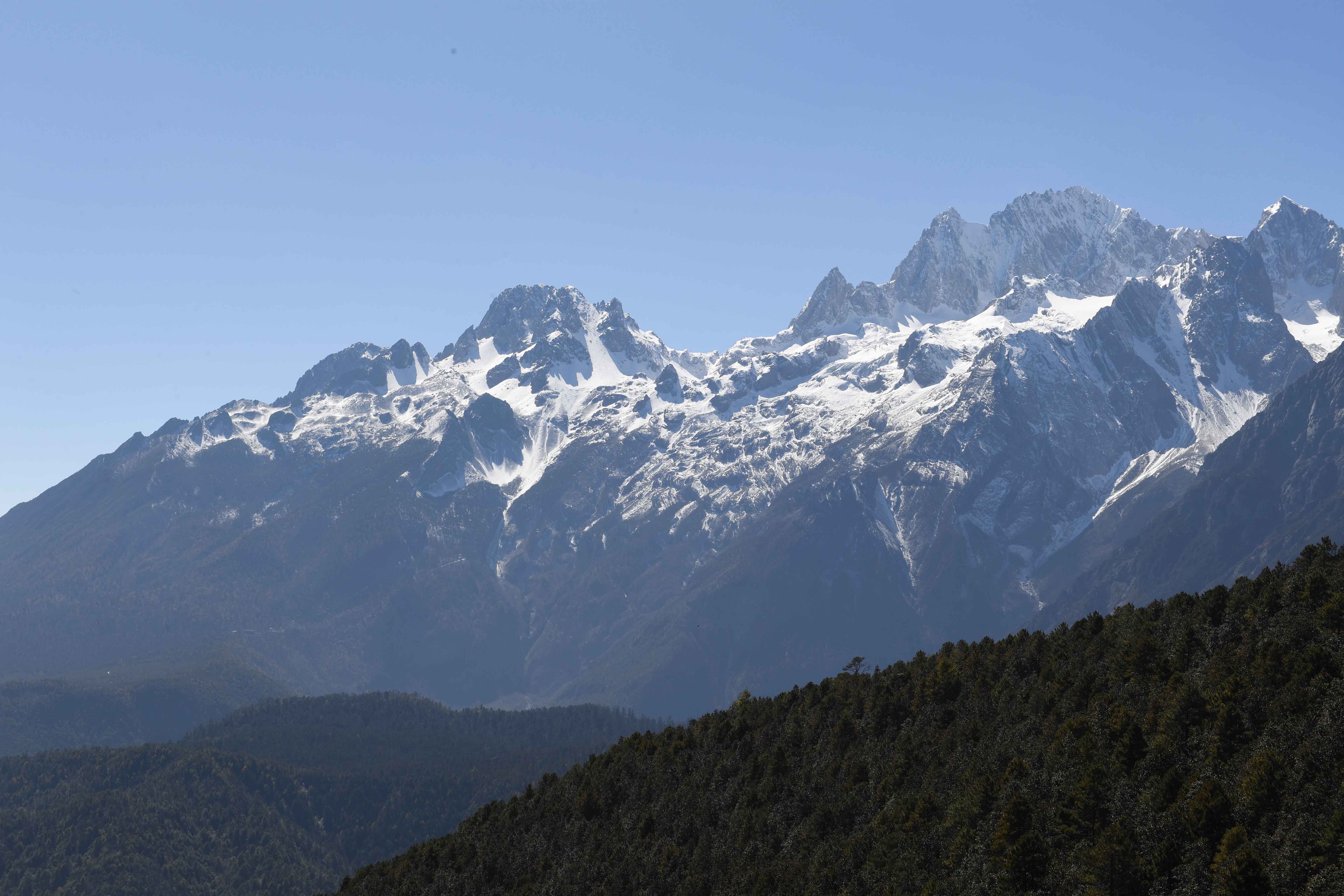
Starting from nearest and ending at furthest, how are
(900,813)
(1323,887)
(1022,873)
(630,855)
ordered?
(1323,887) → (1022,873) → (900,813) → (630,855)

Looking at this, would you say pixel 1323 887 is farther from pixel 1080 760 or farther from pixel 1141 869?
pixel 1080 760

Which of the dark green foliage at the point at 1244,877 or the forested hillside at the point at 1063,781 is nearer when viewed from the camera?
the dark green foliage at the point at 1244,877

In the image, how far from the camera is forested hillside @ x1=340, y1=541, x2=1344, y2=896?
10031cm

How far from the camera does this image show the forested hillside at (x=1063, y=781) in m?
100

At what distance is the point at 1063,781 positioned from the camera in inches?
4894

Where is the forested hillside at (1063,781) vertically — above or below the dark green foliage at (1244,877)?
above

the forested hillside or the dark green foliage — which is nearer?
the dark green foliage

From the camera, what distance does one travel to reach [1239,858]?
295ft

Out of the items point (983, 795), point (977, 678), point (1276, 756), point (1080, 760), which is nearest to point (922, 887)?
point (983, 795)

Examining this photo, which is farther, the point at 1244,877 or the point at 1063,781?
the point at 1063,781

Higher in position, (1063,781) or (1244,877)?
(1063,781)

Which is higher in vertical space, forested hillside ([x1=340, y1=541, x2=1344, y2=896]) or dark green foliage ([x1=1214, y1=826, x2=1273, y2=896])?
forested hillside ([x1=340, y1=541, x2=1344, y2=896])

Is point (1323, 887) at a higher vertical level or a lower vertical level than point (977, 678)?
lower

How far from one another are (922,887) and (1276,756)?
3834cm
